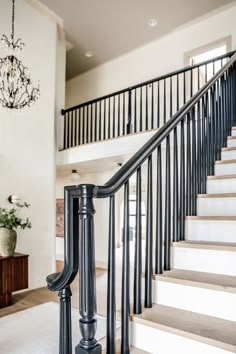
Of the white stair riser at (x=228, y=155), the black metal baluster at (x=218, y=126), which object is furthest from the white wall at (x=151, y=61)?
the white stair riser at (x=228, y=155)

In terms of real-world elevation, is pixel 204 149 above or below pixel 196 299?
above

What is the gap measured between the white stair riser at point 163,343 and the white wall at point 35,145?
382 cm

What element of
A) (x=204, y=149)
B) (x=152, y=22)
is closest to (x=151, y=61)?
(x=152, y=22)

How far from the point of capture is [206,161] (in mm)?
2838

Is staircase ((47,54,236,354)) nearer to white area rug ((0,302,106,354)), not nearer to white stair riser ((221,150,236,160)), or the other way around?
white stair riser ((221,150,236,160))

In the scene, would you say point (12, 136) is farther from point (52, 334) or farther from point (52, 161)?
point (52, 334)

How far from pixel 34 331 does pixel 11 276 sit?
1127 millimetres

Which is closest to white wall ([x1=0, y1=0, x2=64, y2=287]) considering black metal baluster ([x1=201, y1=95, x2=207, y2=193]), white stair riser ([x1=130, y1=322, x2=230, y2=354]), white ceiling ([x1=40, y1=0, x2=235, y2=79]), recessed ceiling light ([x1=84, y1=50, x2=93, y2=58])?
white ceiling ([x1=40, y1=0, x2=235, y2=79])

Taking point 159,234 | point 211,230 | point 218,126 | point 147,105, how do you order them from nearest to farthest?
point 159,234, point 211,230, point 218,126, point 147,105

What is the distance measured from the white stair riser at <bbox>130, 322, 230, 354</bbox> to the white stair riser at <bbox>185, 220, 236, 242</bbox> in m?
0.90

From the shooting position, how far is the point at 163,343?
1559 mm

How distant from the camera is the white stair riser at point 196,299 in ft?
5.32

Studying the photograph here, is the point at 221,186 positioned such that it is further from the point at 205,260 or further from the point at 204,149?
the point at 205,260

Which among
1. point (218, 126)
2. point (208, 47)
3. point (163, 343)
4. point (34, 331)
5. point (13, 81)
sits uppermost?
point (208, 47)
